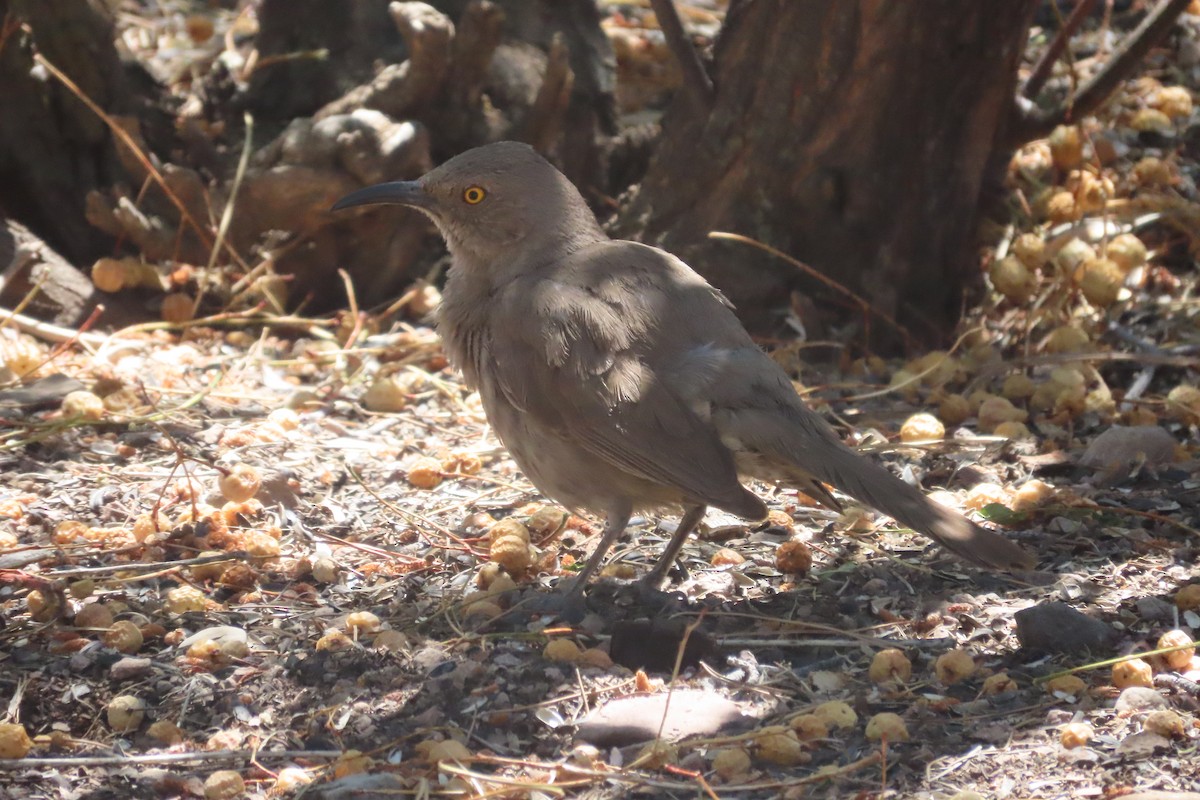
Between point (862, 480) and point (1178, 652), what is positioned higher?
point (862, 480)

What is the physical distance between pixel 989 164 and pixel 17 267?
4.21 m

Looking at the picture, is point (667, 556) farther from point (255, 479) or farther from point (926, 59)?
point (926, 59)

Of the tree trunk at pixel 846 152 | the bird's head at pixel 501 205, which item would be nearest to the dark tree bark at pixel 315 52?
the tree trunk at pixel 846 152

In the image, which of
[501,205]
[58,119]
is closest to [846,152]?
[501,205]

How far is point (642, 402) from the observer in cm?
370

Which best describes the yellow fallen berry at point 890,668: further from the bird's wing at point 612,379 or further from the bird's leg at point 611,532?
the bird's leg at point 611,532

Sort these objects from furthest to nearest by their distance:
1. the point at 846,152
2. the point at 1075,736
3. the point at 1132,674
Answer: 1. the point at 846,152
2. the point at 1132,674
3. the point at 1075,736

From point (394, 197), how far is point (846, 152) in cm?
196

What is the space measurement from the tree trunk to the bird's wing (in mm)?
1599

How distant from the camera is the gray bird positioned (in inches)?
141

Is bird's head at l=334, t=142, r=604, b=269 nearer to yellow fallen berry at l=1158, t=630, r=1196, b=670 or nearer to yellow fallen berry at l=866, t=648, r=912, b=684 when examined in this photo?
yellow fallen berry at l=866, t=648, r=912, b=684

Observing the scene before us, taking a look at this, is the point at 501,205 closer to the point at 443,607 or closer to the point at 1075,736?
the point at 443,607

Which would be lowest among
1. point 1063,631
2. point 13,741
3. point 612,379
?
point 13,741

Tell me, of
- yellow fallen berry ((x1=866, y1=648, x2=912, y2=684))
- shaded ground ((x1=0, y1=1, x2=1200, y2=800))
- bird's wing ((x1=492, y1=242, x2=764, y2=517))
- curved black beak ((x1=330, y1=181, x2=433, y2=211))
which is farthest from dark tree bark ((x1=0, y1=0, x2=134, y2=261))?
yellow fallen berry ((x1=866, y1=648, x2=912, y2=684))
